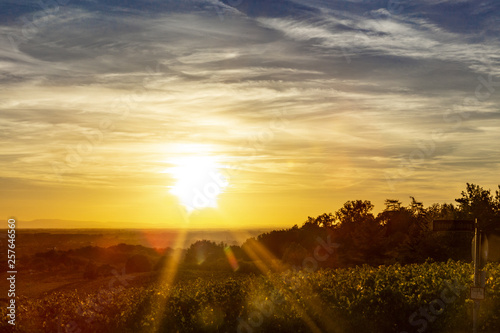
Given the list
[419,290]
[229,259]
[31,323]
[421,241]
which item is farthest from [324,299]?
[229,259]

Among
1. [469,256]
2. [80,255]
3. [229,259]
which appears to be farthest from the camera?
[80,255]

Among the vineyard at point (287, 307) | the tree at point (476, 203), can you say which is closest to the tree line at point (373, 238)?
the tree at point (476, 203)

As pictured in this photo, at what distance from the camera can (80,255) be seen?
55.3 meters

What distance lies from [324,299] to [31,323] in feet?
28.9

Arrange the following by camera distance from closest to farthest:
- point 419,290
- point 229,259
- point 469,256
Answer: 1. point 419,290
2. point 469,256
3. point 229,259

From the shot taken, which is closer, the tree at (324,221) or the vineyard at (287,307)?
the vineyard at (287,307)

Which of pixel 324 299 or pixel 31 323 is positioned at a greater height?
pixel 324 299

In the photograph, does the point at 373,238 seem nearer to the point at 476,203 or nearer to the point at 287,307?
the point at 476,203

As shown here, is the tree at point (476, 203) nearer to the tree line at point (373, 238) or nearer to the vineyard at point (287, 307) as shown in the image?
the tree line at point (373, 238)

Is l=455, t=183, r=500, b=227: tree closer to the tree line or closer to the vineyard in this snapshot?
the tree line

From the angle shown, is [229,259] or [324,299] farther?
[229,259]

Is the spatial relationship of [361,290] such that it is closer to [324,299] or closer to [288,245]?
[324,299]

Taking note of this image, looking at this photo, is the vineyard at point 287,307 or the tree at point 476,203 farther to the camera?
the tree at point 476,203

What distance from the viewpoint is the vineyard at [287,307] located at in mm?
15852
